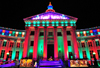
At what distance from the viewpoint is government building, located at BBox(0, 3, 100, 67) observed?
135 feet

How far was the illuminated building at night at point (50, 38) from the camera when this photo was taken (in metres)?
41.3

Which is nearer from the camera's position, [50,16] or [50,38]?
[50,16]

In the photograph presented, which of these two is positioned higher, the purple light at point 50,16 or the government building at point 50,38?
the purple light at point 50,16

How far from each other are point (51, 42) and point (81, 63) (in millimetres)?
19065

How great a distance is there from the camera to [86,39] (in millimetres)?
46156

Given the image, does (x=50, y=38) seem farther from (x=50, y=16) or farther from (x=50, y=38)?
(x=50, y=16)

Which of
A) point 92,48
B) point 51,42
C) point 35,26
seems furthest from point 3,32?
point 92,48

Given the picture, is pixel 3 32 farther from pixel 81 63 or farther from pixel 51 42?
pixel 81 63

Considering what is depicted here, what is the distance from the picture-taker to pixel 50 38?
44.3 meters

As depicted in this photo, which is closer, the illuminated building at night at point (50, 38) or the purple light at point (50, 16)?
the illuminated building at night at point (50, 38)

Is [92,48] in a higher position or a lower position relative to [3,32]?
lower

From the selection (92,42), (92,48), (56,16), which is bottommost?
(92,48)

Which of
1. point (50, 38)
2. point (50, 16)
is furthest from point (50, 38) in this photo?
point (50, 16)

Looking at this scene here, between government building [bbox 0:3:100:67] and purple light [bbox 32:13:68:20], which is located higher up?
purple light [bbox 32:13:68:20]
